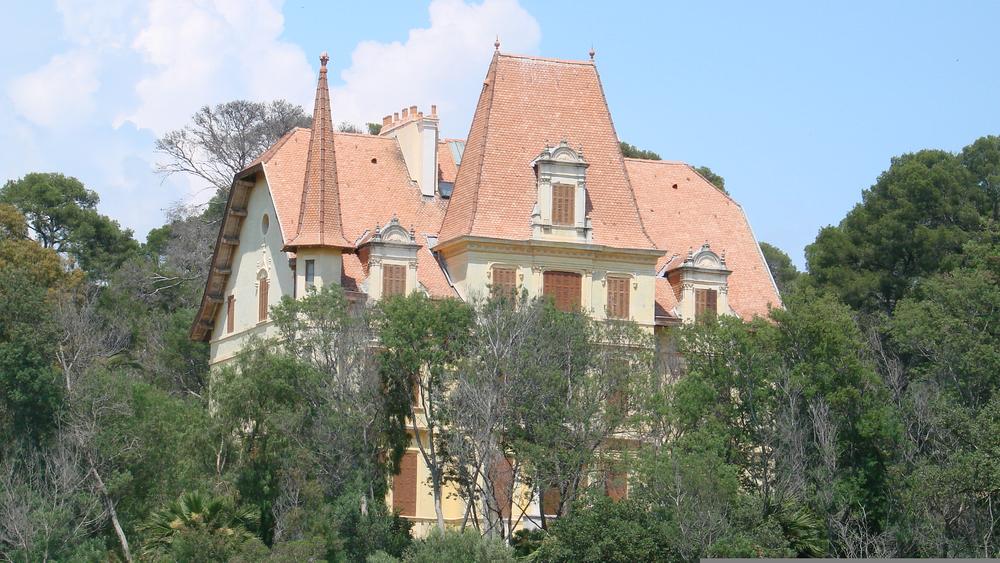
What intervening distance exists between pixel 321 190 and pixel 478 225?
15.6 feet

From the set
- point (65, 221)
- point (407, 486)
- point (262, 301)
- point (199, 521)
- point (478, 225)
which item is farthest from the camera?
point (65, 221)

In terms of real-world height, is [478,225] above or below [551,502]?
above

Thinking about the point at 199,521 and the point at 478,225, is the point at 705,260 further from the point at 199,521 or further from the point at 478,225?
the point at 199,521

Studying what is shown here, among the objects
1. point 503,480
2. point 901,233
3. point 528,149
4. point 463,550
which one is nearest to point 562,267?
point 528,149

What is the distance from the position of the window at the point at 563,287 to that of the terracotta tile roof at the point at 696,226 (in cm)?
331

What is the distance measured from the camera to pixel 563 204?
5453 cm

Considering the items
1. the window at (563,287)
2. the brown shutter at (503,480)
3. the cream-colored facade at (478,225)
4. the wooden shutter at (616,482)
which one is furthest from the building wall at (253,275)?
the wooden shutter at (616,482)

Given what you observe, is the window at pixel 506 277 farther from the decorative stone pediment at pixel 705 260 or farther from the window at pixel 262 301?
the window at pixel 262 301

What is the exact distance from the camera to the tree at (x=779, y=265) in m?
84.6

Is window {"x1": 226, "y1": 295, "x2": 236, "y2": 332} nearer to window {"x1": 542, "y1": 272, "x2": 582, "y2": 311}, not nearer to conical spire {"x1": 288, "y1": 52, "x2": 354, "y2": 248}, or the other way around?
conical spire {"x1": 288, "y1": 52, "x2": 354, "y2": 248}

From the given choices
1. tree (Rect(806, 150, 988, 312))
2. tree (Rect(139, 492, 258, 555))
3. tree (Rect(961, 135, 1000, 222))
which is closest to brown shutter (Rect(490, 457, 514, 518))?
tree (Rect(139, 492, 258, 555))

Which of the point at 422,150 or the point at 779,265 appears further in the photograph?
the point at 779,265

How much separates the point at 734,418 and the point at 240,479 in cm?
1299

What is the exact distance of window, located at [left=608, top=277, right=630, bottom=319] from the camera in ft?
179
